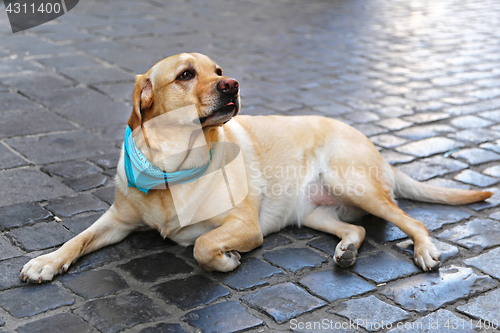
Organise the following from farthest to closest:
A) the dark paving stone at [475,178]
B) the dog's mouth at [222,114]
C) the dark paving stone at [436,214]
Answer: the dark paving stone at [475,178], the dark paving stone at [436,214], the dog's mouth at [222,114]

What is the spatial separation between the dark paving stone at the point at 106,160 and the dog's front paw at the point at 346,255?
2263 mm

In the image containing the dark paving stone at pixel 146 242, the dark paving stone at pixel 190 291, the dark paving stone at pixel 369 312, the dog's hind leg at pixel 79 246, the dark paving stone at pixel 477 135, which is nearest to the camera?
the dark paving stone at pixel 369 312

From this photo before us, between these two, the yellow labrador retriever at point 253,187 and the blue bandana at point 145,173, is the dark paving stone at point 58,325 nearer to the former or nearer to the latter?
the yellow labrador retriever at point 253,187

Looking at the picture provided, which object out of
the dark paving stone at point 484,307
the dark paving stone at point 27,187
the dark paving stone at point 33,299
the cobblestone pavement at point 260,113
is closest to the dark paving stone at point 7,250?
the cobblestone pavement at point 260,113

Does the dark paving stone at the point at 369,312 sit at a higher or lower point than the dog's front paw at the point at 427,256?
lower

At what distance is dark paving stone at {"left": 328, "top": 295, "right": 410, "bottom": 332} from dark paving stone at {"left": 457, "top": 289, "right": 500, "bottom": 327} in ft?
1.11

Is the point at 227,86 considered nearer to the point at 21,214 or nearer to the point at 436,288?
the point at 436,288

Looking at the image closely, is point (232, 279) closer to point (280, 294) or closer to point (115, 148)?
point (280, 294)

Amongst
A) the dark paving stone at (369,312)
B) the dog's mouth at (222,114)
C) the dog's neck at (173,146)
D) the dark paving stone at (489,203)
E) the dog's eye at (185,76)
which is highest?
the dog's eye at (185,76)

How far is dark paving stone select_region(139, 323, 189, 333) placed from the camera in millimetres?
2518

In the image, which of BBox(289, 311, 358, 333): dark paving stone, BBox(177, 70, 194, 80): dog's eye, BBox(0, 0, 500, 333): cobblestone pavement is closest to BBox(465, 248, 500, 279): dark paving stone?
BBox(0, 0, 500, 333): cobblestone pavement

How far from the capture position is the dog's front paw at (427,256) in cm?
307

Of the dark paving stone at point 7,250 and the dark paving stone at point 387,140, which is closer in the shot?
the dark paving stone at point 7,250

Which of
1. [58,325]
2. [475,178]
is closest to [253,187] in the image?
[58,325]
